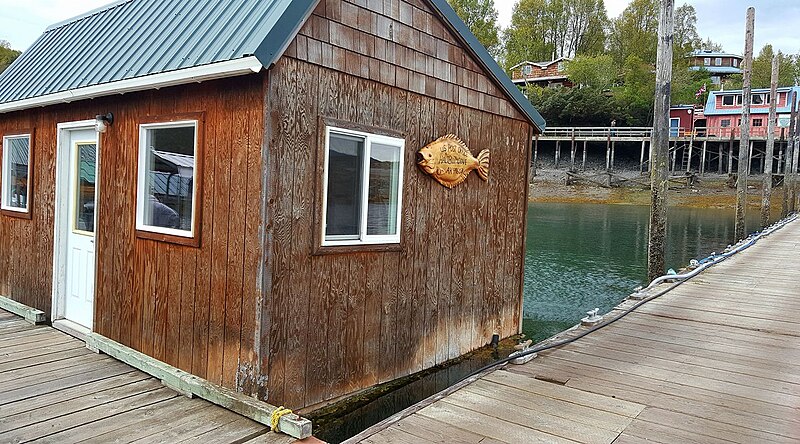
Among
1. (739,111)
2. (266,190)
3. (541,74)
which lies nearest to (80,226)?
(266,190)

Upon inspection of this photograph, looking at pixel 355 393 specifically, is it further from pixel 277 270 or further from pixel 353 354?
pixel 277 270

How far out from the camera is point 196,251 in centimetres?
467

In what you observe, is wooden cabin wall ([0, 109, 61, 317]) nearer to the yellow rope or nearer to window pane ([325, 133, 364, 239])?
window pane ([325, 133, 364, 239])

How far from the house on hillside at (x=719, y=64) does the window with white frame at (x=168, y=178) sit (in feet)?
256

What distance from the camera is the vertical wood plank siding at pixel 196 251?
4.30m

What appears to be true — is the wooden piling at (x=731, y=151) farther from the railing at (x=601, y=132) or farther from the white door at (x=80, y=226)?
the white door at (x=80, y=226)

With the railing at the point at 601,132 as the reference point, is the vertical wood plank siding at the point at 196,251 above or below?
below

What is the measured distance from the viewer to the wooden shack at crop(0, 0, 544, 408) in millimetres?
4348

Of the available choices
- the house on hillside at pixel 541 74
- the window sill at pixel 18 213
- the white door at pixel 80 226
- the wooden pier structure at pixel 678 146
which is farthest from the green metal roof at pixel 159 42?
the house on hillside at pixel 541 74

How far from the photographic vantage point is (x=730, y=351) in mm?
5695

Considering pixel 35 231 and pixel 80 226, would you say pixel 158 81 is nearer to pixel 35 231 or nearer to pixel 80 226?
pixel 80 226

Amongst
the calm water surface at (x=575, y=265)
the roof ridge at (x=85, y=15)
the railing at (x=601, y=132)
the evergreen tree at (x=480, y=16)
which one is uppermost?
the evergreen tree at (x=480, y=16)

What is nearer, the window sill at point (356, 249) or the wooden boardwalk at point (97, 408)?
the wooden boardwalk at point (97, 408)

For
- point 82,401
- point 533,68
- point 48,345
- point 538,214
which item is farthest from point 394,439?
point 533,68
